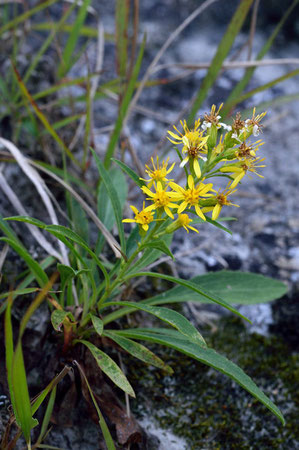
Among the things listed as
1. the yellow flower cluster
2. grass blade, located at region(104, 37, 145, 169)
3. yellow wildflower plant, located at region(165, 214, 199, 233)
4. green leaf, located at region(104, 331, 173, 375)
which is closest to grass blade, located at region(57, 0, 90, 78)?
grass blade, located at region(104, 37, 145, 169)

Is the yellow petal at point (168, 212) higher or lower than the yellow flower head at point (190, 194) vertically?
lower

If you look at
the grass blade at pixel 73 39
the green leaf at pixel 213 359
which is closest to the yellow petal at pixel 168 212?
the green leaf at pixel 213 359

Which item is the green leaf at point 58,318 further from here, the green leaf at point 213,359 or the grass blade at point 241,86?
the grass blade at point 241,86

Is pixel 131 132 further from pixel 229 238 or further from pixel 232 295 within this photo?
pixel 232 295

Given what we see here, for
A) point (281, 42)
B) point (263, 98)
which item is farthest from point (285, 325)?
point (281, 42)

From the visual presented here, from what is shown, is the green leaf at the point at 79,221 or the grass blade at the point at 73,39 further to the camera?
the grass blade at the point at 73,39

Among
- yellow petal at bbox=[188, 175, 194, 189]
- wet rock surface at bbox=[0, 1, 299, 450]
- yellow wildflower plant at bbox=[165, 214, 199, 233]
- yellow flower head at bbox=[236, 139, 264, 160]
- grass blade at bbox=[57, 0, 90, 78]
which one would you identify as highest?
grass blade at bbox=[57, 0, 90, 78]

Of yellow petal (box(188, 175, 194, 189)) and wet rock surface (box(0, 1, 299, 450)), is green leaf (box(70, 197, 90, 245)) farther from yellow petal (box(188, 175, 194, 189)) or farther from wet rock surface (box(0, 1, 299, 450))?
yellow petal (box(188, 175, 194, 189))
